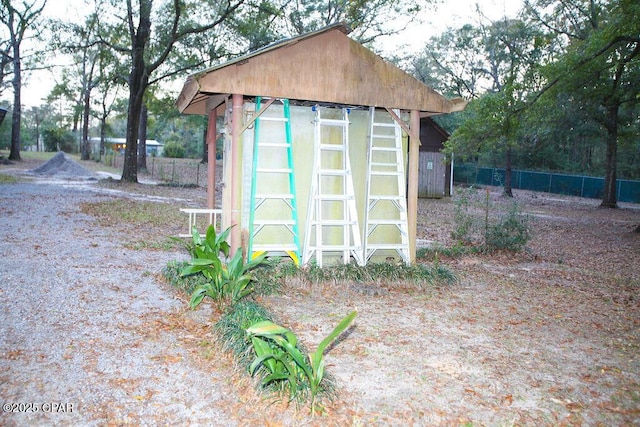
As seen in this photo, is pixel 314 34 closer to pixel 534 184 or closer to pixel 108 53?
pixel 108 53

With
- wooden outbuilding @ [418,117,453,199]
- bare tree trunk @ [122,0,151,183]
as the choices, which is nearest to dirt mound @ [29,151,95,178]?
bare tree trunk @ [122,0,151,183]

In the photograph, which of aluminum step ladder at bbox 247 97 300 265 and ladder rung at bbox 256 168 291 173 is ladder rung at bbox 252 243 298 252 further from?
ladder rung at bbox 256 168 291 173

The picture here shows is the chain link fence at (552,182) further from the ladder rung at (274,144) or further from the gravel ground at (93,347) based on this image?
the gravel ground at (93,347)

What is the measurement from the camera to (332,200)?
28.0ft

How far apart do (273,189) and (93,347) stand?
12.8 ft

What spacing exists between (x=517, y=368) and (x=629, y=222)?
57.8 ft

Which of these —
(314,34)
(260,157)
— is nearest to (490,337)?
(260,157)

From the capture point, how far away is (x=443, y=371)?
16.1 ft

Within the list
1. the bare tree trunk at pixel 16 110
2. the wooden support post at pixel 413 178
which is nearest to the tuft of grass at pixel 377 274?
the wooden support post at pixel 413 178

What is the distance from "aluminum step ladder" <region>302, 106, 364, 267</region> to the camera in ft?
26.7

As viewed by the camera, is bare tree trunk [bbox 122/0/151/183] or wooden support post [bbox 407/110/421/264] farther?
bare tree trunk [bbox 122/0/151/183]

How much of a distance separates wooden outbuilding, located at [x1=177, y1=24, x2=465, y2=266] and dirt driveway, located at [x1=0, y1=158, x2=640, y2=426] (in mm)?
1130

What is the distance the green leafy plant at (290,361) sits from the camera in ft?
13.4

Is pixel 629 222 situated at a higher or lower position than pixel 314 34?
lower
